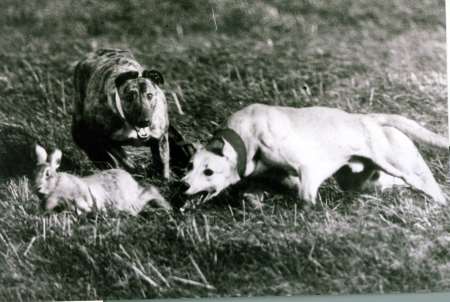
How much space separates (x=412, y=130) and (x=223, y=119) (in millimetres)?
1065

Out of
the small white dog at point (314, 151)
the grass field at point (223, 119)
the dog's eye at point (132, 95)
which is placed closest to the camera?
the grass field at point (223, 119)

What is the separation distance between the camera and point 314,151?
3871 millimetres

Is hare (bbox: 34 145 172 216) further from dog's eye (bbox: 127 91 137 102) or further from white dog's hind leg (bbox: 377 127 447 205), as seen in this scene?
white dog's hind leg (bbox: 377 127 447 205)

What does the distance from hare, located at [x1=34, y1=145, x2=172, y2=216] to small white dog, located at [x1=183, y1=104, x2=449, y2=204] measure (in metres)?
0.27

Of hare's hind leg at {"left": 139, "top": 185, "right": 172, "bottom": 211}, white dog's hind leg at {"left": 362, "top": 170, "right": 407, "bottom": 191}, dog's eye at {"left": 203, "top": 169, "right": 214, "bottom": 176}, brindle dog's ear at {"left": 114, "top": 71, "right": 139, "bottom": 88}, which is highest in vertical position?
brindle dog's ear at {"left": 114, "top": 71, "right": 139, "bottom": 88}

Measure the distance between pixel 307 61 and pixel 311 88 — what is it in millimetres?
155

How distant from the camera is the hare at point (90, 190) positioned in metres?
3.74

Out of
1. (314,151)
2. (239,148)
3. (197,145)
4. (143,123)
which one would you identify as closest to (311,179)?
(314,151)

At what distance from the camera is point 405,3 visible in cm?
409

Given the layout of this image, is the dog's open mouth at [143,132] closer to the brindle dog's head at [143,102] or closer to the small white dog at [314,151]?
the brindle dog's head at [143,102]

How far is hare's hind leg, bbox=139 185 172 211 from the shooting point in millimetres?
3816

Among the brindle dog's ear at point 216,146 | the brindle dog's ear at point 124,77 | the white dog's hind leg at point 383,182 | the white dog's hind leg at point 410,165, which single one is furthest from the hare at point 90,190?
the white dog's hind leg at point 410,165

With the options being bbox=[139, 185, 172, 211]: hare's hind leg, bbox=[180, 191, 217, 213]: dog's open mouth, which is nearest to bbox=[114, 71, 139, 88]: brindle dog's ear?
bbox=[139, 185, 172, 211]: hare's hind leg

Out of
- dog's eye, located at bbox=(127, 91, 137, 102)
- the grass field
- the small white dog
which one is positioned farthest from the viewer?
dog's eye, located at bbox=(127, 91, 137, 102)
